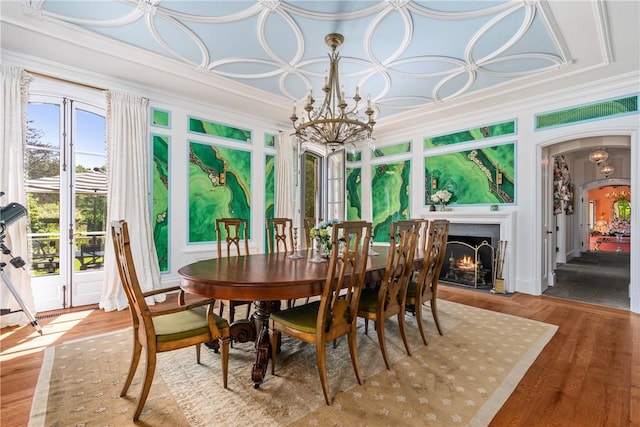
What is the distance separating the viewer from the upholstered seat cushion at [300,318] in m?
1.94

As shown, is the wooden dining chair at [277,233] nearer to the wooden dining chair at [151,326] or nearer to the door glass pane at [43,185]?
the wooden dining chair at [151,326]

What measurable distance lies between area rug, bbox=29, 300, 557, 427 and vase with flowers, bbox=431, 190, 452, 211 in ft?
9.15

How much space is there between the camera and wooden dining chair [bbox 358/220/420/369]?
2.18 metres

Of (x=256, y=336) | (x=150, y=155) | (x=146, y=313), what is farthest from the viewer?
(x=150, y=155)

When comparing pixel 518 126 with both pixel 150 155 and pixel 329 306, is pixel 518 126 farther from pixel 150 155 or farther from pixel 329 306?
pixel 150 155

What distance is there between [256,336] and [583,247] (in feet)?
39.0

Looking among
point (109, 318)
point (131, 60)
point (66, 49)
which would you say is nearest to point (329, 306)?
point (109, 318)

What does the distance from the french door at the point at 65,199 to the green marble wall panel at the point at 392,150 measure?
16.2 ft

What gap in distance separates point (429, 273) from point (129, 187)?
12.6 ft

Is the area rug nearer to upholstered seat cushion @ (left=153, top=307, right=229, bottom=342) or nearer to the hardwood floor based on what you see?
the hardwood floor

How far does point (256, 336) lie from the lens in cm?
236

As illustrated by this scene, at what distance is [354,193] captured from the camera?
22.7ft

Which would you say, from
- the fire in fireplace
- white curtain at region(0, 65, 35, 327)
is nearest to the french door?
white curtain at region(0, 65, 35, 327)

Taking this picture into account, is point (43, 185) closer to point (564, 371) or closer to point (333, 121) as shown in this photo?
point (333, 121)
